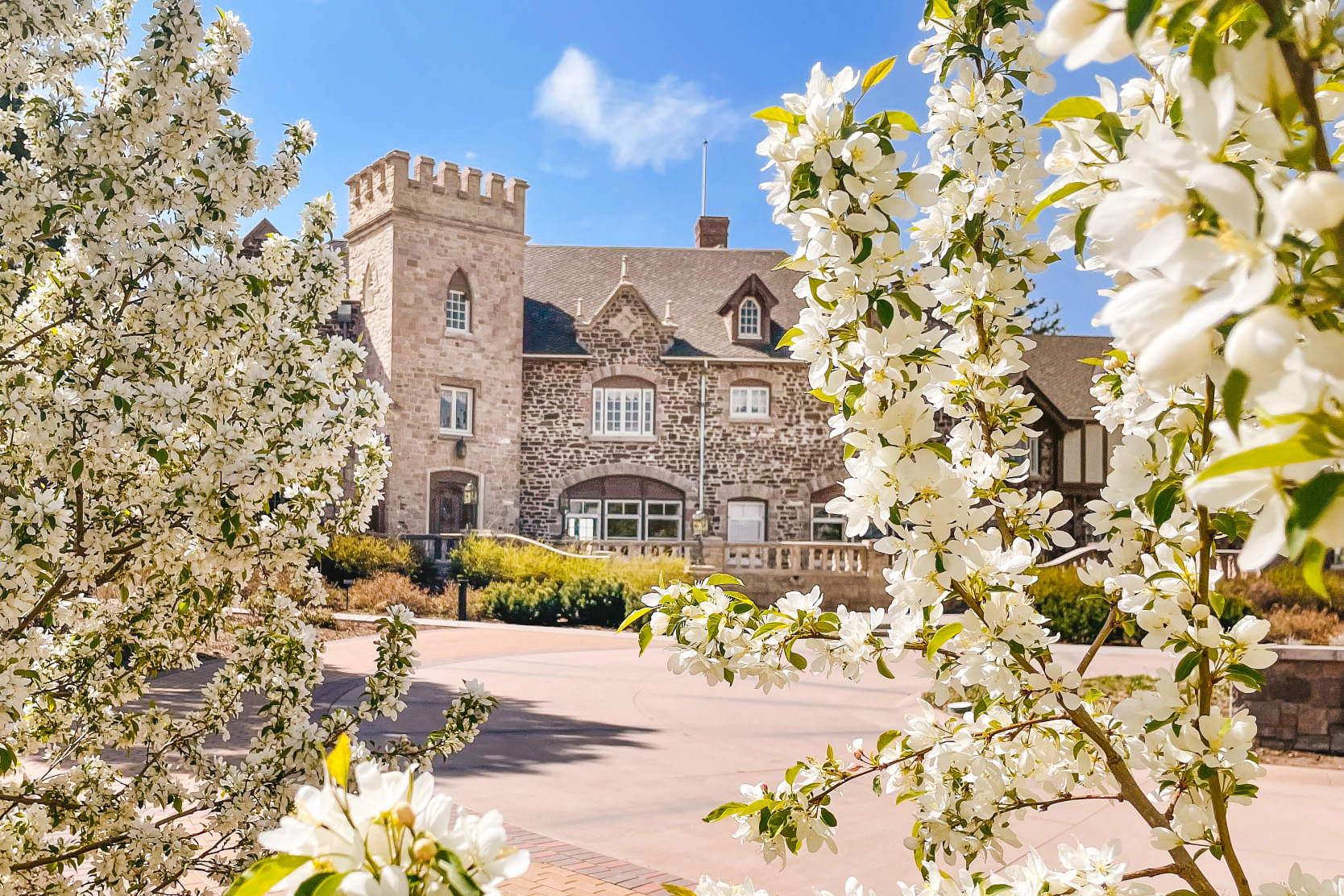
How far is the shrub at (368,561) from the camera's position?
20.5 metres

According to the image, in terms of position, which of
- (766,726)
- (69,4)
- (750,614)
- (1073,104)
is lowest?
(766,726)

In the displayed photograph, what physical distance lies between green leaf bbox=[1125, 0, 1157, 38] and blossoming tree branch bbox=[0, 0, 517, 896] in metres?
2.99

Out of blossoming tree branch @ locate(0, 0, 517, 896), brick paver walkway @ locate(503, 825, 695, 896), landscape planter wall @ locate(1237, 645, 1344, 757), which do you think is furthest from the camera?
landscape planter wall @ locate(1237, 645, 1344, 757)

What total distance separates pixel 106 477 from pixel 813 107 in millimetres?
3103

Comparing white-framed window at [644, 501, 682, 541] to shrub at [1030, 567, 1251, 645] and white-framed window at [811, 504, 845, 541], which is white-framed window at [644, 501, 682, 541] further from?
shrub at [1030, 567, 1251, 645]

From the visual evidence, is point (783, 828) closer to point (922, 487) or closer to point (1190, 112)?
point (922, 487)

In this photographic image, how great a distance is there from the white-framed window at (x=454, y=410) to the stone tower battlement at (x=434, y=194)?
4630 millimetres

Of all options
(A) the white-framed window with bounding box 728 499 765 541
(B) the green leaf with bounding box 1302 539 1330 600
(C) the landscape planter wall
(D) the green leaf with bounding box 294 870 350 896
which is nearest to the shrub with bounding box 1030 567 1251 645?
(C) the landscape planter wall

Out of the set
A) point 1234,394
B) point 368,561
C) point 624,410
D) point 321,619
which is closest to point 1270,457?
point 1234,394

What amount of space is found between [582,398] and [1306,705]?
2043 centimetres

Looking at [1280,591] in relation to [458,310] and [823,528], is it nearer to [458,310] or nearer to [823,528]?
[823,528]

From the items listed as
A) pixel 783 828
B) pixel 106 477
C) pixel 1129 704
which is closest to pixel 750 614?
pixel 783 828

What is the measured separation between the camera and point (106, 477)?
3.60 m

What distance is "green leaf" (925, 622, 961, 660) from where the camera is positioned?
185 centimetres
